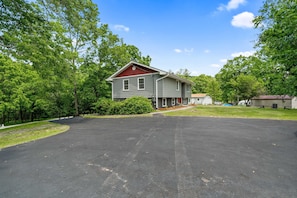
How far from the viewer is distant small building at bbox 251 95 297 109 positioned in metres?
27.6

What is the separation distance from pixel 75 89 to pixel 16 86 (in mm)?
5396

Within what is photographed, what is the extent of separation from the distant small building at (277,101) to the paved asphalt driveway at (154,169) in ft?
95.9

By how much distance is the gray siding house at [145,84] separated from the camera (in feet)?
53.3

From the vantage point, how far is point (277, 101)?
98.7 ft

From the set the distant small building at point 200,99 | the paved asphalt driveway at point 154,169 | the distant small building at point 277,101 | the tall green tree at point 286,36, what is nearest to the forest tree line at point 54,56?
the paved asphalt driveway at point 154,169

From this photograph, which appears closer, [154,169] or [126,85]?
[154,169]

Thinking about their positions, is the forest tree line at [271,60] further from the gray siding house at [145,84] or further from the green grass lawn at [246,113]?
the gray siding house at [145,84]

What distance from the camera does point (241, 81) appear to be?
29438mm

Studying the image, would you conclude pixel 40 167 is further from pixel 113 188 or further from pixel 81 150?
pixel 113 188

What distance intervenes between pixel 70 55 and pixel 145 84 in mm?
7983

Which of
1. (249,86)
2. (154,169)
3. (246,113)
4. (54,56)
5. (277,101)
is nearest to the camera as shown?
(154,169)

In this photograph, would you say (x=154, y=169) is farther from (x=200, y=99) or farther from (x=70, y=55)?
(x=200, y=99)

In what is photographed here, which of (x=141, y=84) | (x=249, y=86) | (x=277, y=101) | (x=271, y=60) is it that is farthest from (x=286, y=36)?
(x=277, y=101)

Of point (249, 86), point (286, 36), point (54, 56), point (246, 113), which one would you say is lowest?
point (246, 113)
